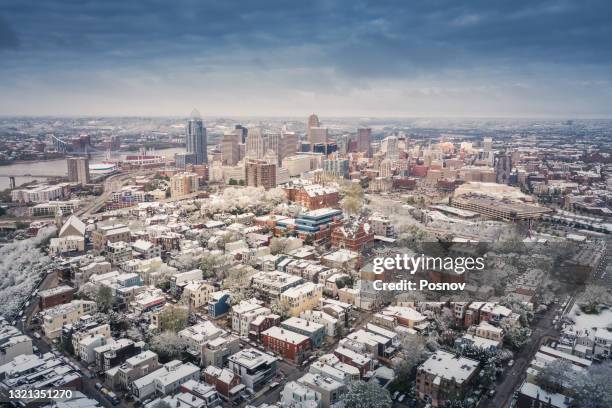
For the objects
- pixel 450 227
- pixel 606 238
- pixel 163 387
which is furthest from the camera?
pixel 450 227

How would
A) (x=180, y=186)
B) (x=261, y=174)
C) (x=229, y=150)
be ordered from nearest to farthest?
(x=180, y=186)
(x=261, y=174)
(x=229, y=150)

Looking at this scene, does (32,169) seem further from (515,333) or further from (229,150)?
(515,333)

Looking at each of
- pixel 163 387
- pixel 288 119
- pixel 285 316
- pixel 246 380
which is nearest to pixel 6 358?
pixel 163 387

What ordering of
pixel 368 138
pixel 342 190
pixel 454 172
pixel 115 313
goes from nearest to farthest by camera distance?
pixel 115 313, pixel 342 190, pixel 454 172, pixel 368 138

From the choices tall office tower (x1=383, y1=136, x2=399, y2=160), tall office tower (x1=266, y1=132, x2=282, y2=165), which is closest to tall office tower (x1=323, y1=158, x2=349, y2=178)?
tall office tower (x1=383, y1=136, x2=399, y2=160)

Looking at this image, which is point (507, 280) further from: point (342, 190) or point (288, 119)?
point (288, 119)

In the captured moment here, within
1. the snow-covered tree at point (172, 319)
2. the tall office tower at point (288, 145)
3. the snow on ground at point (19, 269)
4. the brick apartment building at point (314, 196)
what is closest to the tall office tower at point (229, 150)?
the tall office tower at point (288, 145)

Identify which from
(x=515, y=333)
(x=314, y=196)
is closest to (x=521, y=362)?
(x=515, y=333)

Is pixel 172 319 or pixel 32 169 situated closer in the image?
pixel 172 319
